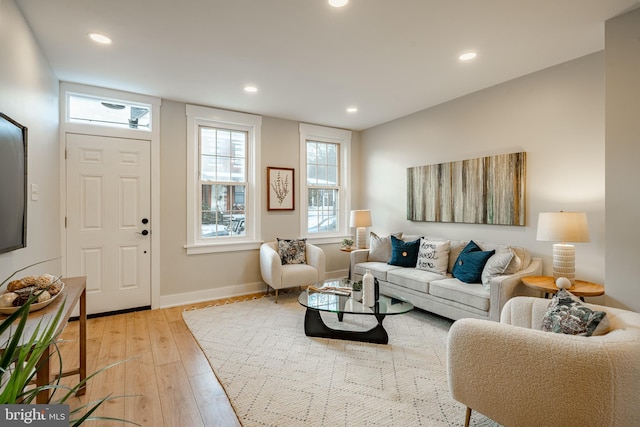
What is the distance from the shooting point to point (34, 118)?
2484mm

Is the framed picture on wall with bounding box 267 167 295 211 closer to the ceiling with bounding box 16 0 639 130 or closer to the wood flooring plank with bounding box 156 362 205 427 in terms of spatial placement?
the ceiling with bounding box 16 0 639 130

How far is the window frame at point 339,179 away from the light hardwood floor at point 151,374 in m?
2.34

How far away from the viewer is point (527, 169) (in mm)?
3283

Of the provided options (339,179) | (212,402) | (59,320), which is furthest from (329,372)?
(339,179)

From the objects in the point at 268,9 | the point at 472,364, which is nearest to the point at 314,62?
the point at 268,9

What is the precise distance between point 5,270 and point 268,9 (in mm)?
2329

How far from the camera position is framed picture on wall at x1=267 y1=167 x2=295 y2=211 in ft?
15.3

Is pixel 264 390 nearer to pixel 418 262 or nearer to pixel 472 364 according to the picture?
pixel 472 364

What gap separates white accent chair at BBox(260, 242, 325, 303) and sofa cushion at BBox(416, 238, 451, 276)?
4.26ft

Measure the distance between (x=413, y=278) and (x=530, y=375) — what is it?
2.11 metres

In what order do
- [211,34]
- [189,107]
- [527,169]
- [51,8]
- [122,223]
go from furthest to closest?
[189,107]
[122,223]
[527,169]
[211,34]
[51,8]

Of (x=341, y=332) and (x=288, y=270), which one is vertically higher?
(x=288, y=270)

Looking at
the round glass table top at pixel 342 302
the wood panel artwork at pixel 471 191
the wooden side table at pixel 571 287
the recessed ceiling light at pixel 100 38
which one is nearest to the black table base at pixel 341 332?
the round glass table top at pixel 342 302

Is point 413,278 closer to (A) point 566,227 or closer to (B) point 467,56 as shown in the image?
(A) point 566,227
